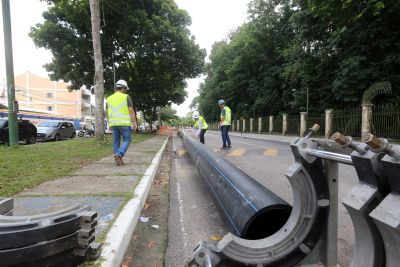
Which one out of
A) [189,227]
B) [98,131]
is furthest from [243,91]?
[189,227]

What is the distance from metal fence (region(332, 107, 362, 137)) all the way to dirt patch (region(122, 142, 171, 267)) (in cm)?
1705

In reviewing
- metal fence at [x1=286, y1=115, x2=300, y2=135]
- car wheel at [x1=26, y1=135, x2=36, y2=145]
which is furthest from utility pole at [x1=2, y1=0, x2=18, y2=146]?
metal fence at [x1=286, y1=115, x2=300, y2=135]

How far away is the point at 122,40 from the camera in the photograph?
23.0 meters

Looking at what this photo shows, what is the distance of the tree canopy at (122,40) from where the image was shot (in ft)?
68.8

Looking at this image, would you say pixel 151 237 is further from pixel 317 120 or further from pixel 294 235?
pixel 317 120

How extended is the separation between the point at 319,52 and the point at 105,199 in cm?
2120

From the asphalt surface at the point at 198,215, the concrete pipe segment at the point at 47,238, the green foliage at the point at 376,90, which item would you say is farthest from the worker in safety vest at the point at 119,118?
the green foliage at the point at 376,90

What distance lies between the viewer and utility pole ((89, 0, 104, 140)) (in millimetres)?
13555

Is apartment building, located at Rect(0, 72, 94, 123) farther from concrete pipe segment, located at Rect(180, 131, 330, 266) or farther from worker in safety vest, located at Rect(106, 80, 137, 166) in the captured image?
concrete pipe segment, located at Rect(180, 131, 330, 266)

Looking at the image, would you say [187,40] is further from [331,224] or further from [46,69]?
[331,224]

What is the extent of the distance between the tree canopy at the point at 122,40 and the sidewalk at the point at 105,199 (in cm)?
1611

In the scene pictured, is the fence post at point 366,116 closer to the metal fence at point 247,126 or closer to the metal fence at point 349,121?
the metal fence at point 349,121

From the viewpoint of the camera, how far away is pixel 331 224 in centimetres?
199

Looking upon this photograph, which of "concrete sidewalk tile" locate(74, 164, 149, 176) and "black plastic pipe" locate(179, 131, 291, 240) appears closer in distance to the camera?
"black plastic pipe" locate(179, 131, 291, 240)
